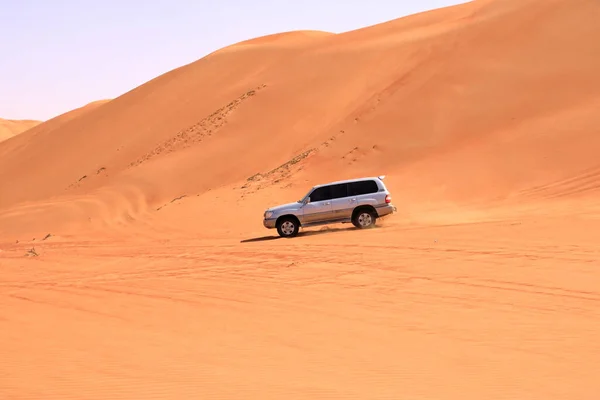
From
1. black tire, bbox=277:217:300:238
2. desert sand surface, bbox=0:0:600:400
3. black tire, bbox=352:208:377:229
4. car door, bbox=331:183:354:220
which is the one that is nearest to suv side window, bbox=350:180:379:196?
car door, bbox=331:183:354:220

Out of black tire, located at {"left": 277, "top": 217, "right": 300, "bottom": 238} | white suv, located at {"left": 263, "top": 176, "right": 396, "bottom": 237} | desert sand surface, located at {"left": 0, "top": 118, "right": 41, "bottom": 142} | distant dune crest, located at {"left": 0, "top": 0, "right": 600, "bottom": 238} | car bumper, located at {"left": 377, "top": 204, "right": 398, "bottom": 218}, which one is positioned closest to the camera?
car bumper, located at {"left": 377, "top": 204, "right": 398, "bottom": 218}

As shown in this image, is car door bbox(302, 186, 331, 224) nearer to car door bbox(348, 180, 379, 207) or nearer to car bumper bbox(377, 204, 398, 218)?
car door bbox(348, 180, 379, 207)

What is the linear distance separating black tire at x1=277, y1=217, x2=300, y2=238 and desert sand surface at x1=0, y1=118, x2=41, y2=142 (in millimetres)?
131709

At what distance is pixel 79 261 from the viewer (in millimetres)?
20141

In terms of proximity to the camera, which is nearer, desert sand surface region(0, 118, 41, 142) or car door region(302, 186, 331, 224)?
car door region(302, 186, 331, 224)

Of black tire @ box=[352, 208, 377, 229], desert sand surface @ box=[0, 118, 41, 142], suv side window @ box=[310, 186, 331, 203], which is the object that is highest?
desert sand surface @ box=[0, 118, 41, 142]

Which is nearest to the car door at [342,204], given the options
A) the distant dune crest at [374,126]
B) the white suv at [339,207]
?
the white suv at [339,207]

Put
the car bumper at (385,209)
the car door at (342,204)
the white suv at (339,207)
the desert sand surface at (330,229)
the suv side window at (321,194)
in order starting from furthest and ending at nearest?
the suv side window at (321,194)
the car door at (342,204)
the white suv at (339,207)
the car bumper at (385,209)
the desert sand surface at (330,229)

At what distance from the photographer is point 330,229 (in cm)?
2402

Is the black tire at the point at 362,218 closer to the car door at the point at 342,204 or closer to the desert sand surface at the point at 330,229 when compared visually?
the car door at the point at 342,204

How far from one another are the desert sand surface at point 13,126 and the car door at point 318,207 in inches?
5201

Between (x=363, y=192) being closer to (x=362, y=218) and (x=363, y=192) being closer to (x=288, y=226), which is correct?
(x=362, y=218)

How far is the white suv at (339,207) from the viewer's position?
2188cm

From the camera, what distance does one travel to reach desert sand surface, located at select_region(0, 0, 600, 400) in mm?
8688
